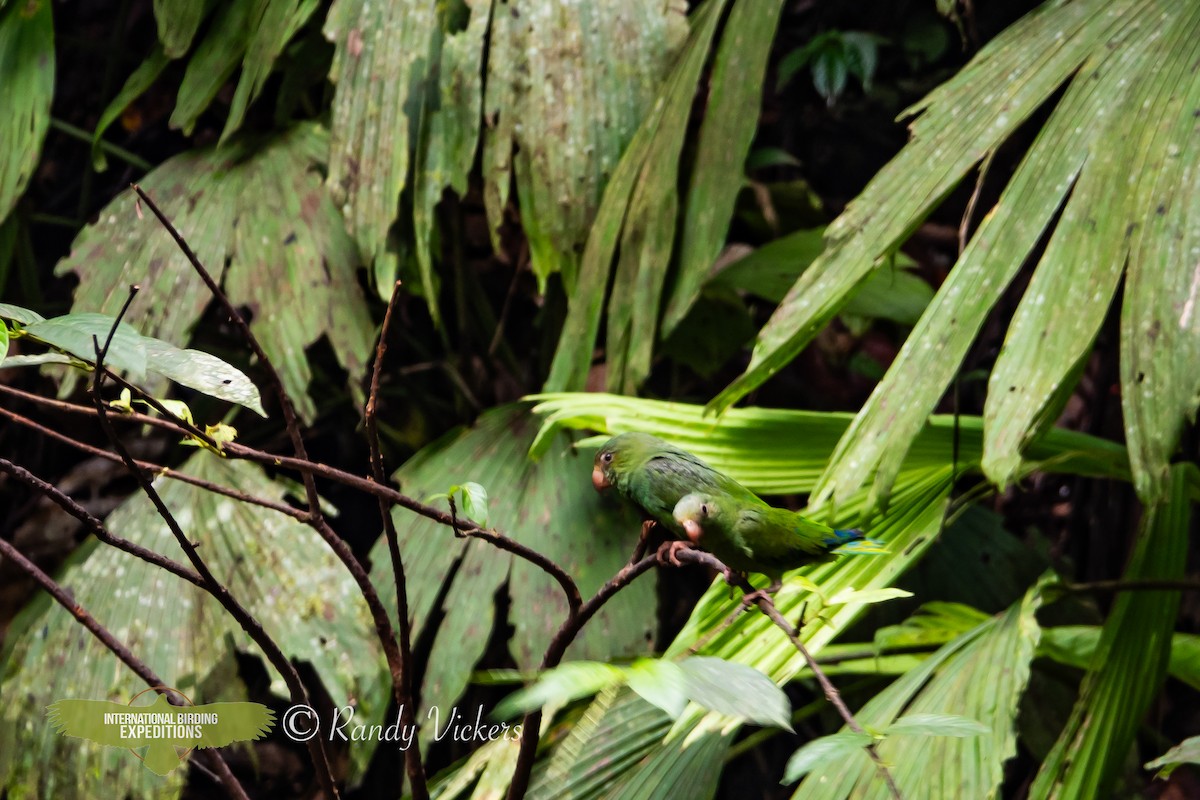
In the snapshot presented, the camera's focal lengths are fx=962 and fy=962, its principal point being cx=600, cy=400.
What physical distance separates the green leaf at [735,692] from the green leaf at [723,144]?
3.14ft

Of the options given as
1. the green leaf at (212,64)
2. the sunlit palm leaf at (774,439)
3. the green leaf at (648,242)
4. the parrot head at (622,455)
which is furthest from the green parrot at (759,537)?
the green leaf at (212,64)

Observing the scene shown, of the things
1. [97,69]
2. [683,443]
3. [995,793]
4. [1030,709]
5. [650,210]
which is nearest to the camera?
[995,793]

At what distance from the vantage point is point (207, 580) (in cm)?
66

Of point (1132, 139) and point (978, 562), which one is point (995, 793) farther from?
point (978, 562)

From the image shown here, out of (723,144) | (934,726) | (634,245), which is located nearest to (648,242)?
(634,245)

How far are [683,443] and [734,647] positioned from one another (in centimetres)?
28

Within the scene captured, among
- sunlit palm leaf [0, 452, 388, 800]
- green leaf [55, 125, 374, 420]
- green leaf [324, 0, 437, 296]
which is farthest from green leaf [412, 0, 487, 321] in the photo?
sunlit palm leaf [0, 452, 388, 800]

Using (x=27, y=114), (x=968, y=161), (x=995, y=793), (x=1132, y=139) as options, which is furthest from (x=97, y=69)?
(x=995, y=793)

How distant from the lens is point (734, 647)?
111cm

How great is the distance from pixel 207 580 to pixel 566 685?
36cm

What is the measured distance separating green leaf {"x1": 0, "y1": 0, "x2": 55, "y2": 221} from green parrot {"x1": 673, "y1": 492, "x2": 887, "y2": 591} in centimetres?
139

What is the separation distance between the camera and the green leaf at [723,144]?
1.41 meters

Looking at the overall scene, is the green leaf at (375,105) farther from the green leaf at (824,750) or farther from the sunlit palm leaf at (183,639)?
the green leaf at (824,750)

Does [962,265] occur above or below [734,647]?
above
